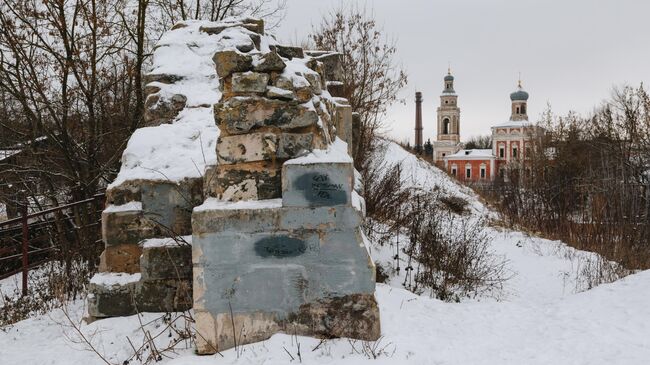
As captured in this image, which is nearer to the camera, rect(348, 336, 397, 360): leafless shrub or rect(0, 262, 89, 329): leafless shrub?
rect(348, 336, 397, 360): leafless shrub

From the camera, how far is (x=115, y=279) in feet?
15.1

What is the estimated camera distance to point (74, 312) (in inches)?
206

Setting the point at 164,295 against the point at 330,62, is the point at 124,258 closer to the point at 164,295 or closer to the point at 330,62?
the point at 164,295

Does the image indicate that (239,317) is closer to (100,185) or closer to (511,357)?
(511,357)

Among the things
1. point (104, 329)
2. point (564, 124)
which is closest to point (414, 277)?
point (104, 329)

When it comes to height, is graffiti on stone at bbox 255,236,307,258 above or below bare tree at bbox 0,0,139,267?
below

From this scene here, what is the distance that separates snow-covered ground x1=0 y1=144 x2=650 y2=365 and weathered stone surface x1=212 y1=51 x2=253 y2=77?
2150 millimetres

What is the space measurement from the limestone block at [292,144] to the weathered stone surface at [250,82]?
1.37 ft

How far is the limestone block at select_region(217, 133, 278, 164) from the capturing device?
382cm

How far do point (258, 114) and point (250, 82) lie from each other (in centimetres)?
26

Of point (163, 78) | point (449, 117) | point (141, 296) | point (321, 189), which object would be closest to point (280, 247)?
point (321, 189)

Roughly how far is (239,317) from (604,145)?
1011 inches

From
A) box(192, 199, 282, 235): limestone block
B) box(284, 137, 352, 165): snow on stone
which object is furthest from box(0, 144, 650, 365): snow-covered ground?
box(284, 137, 352, 165): snow on stone

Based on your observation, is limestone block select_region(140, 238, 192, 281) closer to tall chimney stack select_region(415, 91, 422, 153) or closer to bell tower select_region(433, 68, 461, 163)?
tall chimney stack select_region(415, 91, 422, 153)
